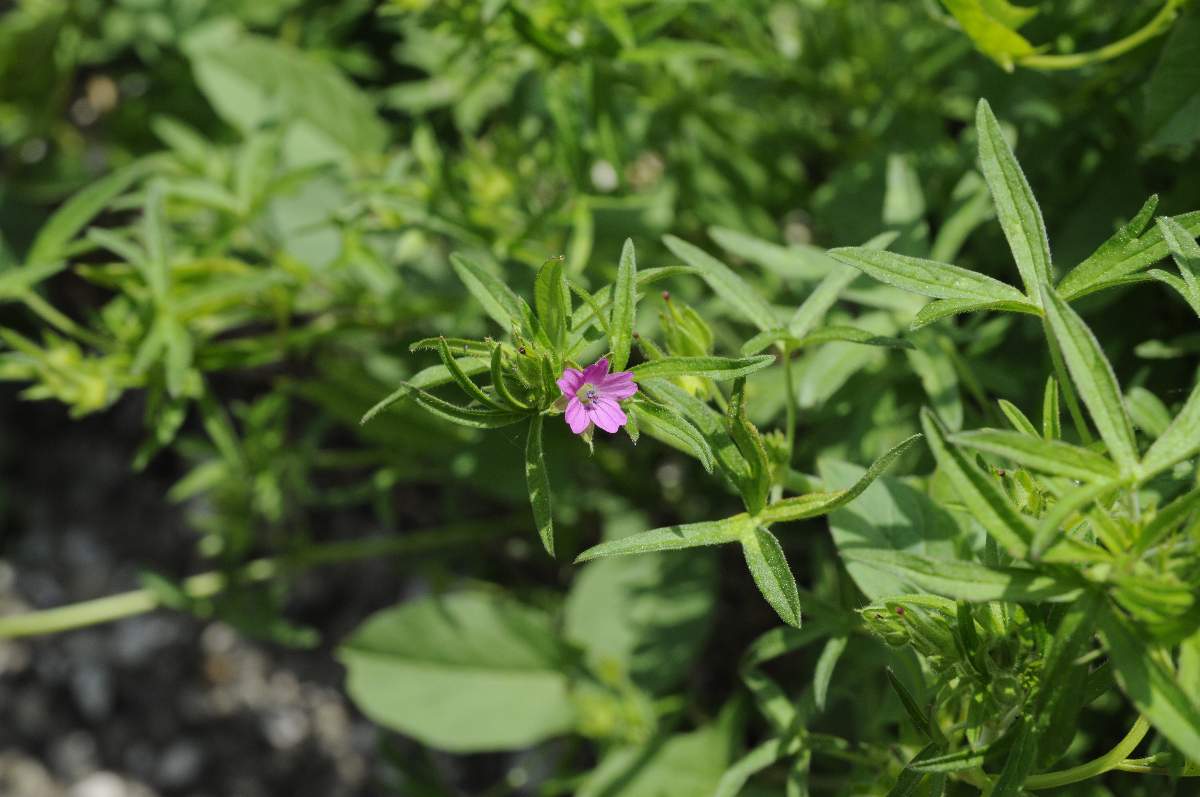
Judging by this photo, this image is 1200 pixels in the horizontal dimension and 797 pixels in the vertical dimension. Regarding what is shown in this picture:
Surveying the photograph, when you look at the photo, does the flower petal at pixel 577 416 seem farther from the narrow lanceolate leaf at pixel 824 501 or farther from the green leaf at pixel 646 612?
the green leaf at pixel 646 612

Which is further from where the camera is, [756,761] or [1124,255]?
[756,761]

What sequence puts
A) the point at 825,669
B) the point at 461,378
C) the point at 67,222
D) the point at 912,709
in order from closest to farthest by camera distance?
the point at 461,378 < the point at 912,709 < the point at 825,669 < the point at 67,222

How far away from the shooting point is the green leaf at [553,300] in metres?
0.99

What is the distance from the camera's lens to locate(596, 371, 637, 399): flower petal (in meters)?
1.01

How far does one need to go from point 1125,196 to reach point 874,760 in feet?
3.11

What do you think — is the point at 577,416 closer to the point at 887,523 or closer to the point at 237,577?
the point at 887,523

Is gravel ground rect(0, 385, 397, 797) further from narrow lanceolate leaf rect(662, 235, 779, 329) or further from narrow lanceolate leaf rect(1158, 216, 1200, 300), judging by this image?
narrow lanceolate leaf rect(1158, 216, 1200, 300)

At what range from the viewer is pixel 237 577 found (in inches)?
85.4

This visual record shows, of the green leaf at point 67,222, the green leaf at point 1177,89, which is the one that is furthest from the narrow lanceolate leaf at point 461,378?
the green leaf at point 1177,89

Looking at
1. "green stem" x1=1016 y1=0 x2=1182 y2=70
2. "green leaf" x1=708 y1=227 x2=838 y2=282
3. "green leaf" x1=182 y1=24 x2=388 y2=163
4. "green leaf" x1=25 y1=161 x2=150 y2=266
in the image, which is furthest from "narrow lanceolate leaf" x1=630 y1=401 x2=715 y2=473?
"green leaf" x1=182 y1=24 x2=388 y2=163

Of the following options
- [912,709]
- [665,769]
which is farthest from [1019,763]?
[665,769]

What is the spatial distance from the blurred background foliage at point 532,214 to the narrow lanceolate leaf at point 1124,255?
332mm

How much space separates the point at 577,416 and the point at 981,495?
0.34 meters

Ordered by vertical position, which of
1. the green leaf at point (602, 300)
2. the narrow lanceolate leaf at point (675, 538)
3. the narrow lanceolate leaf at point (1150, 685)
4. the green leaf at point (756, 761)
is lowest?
the green leaf at point (756, 761)
